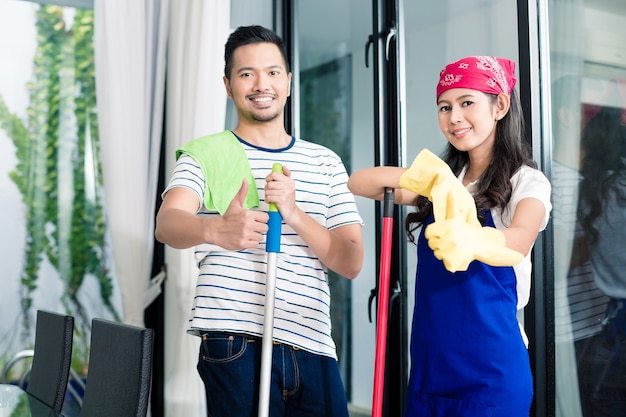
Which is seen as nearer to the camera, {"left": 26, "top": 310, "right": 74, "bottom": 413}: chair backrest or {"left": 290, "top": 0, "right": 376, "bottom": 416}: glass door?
{"left": 26, "top": 310, "right": 74, "bottom": 413}: chair backrest

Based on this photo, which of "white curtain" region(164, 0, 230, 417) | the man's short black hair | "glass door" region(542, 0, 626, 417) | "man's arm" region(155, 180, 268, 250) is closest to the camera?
"man's arm" region(155, 180, 268, 250)

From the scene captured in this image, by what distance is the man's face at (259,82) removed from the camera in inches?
64.8

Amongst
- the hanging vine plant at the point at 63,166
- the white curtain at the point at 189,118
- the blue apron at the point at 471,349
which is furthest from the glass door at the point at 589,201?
the hanging vine plant at the point at 63,166

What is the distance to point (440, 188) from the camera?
1278 mm

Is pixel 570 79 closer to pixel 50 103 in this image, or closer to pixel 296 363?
pixel 296 363

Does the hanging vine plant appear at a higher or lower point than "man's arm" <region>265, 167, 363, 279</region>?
higher

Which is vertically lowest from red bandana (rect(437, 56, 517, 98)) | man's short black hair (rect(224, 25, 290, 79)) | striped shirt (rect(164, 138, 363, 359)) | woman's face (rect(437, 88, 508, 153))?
striped shirt (rect(164, 138, 363, 359))

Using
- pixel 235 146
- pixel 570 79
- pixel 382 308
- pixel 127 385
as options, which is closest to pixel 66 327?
pixel 127 385

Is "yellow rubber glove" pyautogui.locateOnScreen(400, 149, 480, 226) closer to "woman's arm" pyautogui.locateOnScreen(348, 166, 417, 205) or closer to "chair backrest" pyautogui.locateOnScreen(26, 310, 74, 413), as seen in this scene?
"woman's arm" pyautogui.locateOnScreen(348, 166, 417, 205)

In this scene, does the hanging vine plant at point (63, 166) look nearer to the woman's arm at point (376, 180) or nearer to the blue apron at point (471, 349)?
the woman's arm at point (376, 180)

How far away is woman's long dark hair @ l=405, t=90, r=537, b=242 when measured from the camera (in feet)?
4.63

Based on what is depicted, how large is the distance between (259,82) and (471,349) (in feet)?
2.39

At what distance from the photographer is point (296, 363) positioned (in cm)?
155

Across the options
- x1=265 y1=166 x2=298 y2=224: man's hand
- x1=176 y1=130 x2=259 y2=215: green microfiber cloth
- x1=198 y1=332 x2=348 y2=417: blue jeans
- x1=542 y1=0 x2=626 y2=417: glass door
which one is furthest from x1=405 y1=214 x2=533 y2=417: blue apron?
x1=542 y1=0 x2=626 y2=417: glass door
